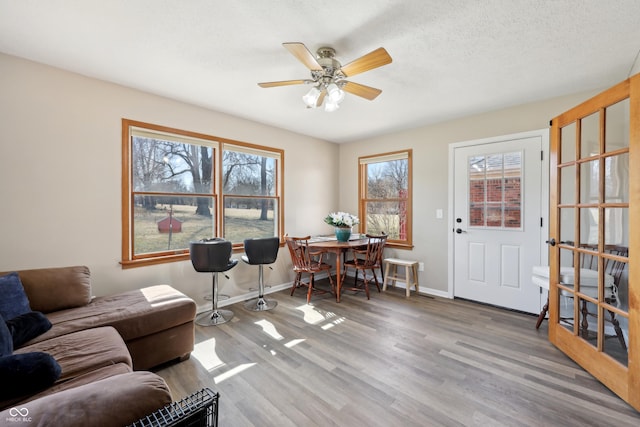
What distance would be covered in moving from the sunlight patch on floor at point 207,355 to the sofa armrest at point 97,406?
4.11 ft

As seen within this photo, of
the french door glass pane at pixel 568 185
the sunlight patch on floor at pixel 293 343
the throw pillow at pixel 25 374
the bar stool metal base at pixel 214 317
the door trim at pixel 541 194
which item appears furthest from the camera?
the door trim at pixel 541 194

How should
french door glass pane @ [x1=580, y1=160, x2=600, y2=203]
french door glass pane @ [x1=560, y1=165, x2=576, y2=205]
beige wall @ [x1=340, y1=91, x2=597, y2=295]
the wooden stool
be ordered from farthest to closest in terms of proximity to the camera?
the wooden stool → beige wall @ [x1=340, y1=91, x2=597, y2=295] → french door glass pane @ [x1=560, y1=165, x2=576, y2=205] → french door glass pane @ [x1=580, y1=160, x2=600, y2=203]

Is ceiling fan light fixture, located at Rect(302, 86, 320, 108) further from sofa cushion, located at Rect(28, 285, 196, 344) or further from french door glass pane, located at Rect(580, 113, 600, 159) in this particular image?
french door glass pane, located at Rect(580, 113, 600, 159)

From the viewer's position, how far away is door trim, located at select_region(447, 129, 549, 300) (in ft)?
10.0

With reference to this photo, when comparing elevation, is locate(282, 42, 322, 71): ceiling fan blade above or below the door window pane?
above

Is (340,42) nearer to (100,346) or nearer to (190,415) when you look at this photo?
(190,415)

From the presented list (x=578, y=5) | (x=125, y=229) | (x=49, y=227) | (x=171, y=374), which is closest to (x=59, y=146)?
(x=49, y=227)

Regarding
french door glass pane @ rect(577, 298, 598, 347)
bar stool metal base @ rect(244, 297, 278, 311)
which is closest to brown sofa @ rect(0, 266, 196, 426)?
bar stool metal base @ rect(244, 297, 278, 311)

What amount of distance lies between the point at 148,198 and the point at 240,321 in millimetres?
1674

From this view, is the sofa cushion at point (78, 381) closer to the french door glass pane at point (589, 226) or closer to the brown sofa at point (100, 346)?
the brown sofa at point (100, 346)

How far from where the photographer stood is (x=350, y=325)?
2.92 m

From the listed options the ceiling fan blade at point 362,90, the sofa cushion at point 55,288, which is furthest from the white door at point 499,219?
the sofa cushion at point 55,288

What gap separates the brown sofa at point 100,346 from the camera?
0.90m

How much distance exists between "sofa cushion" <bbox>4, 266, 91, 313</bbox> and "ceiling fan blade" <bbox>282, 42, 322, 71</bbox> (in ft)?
7.98
